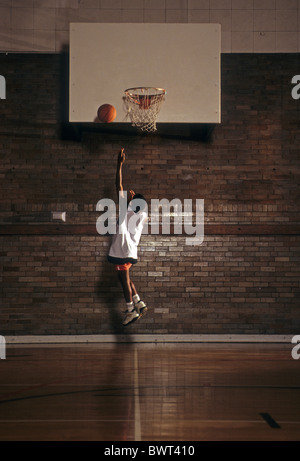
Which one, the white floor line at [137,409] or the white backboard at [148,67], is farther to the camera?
the white backboard at [148,67]

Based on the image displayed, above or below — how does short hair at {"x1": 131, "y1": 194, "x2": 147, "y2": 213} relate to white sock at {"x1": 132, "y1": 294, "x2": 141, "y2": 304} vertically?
above

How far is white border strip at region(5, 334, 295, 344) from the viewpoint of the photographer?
33.0 feet

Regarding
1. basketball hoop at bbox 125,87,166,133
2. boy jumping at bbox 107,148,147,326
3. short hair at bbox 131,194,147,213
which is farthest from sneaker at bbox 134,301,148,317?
basketball hoop at bbox 125,87,166,133

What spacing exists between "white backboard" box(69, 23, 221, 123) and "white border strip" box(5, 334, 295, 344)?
3.41m

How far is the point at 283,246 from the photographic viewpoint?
1042 cm

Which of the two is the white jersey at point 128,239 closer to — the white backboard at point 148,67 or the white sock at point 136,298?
the white sock at point 136,298

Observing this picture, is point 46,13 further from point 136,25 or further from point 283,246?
point 283,246

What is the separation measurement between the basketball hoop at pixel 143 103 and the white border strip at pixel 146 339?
336cm


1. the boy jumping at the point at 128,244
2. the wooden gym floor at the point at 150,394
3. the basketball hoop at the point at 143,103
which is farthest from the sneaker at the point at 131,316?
the basketball hoop at the point at 143,103

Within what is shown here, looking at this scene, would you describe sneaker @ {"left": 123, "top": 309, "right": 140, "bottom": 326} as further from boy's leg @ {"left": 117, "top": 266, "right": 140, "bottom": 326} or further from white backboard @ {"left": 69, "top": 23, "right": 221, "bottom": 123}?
white backboard @ {"left": 69, "top": 23, "right": 221, "bottom": 123}

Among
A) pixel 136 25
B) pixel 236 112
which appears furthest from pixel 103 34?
pixel 236 112

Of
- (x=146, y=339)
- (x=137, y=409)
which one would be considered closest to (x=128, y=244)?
(x=146, y=339)

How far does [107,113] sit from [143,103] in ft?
1.82

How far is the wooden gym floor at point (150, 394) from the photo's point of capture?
4469mm
